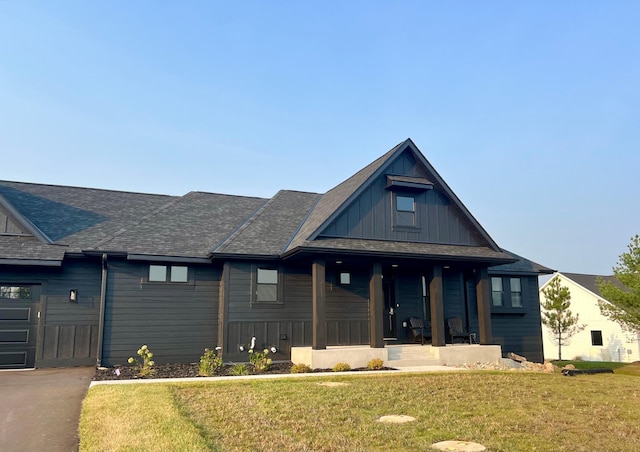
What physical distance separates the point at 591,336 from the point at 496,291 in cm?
2060

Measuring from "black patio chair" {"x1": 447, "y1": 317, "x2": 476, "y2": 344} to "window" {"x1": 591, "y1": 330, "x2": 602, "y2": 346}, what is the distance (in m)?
22.0

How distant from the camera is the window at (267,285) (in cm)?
1477

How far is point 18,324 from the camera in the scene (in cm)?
1313

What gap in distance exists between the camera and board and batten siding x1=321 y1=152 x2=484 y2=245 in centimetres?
1495

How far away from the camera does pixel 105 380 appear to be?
10.8 meters

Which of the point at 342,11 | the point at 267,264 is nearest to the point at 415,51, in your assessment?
the point at 342,11

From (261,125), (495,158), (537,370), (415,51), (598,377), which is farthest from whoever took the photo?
(495,158)

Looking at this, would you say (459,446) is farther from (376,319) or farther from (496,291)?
(496,291)

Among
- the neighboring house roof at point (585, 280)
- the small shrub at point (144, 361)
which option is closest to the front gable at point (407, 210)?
the small shrub at point (144, 361)

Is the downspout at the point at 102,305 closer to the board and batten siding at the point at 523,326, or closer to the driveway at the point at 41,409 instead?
the driveway at the point at 41,409

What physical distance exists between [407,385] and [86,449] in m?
6.51

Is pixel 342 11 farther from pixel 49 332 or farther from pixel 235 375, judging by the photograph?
pixel 49 332

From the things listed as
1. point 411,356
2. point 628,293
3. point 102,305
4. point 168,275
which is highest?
point 168,275

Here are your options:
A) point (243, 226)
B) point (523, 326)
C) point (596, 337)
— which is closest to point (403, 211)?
point (243, 226)
